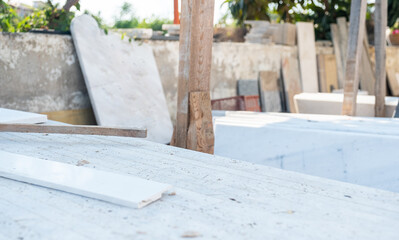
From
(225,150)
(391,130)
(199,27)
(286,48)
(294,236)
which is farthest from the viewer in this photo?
(286,48)

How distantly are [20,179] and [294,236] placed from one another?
4.00ft

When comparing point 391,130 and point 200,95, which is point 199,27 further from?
point 391,130

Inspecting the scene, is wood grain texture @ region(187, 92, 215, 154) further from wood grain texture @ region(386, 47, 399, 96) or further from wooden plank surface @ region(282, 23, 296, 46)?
wood grain texture @ region(386, 47, 399, 96)

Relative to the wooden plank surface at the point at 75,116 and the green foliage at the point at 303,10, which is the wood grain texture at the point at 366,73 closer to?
the green foliage at the point at 303,10

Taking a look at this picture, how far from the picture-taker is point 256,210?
1624 millimetres

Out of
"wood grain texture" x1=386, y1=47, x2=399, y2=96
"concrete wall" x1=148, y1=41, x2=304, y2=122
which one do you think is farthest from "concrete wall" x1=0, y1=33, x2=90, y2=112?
"wood grain texture" x1=386, y1=47, x2=399, y2=96

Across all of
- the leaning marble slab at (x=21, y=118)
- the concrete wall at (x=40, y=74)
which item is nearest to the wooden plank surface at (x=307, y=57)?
the concrete wall at (x=40, y=74)

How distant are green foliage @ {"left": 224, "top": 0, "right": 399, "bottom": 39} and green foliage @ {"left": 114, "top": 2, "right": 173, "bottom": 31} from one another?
3.17 metres

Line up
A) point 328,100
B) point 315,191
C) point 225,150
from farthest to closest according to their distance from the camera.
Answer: point 328,100
point 225,150
point 315,191

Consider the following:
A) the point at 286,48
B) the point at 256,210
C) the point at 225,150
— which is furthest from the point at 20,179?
the point at 286,48

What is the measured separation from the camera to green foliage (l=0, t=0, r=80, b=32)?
560cm

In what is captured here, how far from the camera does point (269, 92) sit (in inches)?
353

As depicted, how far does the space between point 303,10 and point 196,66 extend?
32.5ft

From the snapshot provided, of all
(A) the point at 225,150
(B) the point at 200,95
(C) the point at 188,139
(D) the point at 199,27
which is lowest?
(A) the point at 225,150
